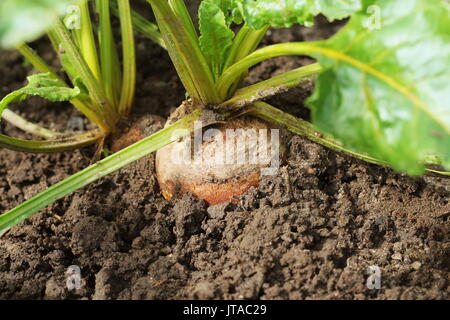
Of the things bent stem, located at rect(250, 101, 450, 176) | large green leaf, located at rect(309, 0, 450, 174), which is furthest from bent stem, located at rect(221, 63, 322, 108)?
large green leaf, located at rect(309, 0, 450, 174)

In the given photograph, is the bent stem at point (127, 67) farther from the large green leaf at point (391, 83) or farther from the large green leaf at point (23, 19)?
the large green leaf at point (23, 19)

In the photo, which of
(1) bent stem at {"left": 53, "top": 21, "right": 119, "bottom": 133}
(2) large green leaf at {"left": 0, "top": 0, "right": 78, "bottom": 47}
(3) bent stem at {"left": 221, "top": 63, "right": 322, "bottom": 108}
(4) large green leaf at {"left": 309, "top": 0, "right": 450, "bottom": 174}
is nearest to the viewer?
(2) large green leaf at {"left": 0, "top": 0, "right": 78, "bottom": 47}

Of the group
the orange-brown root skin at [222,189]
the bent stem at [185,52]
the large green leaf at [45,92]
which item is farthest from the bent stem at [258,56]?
the large green leaf at [45,92]

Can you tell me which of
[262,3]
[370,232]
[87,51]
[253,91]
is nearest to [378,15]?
[262,3]

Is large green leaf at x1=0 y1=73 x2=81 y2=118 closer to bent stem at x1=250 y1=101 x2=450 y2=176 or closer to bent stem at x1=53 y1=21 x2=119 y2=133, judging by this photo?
bent stem at x1=53 y1=21 x2=119 y2=133

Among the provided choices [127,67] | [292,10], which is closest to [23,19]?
[292,10]

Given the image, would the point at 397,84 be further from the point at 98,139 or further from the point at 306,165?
the point at 98,139

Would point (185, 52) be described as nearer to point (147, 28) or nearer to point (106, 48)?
point (106, 48)
